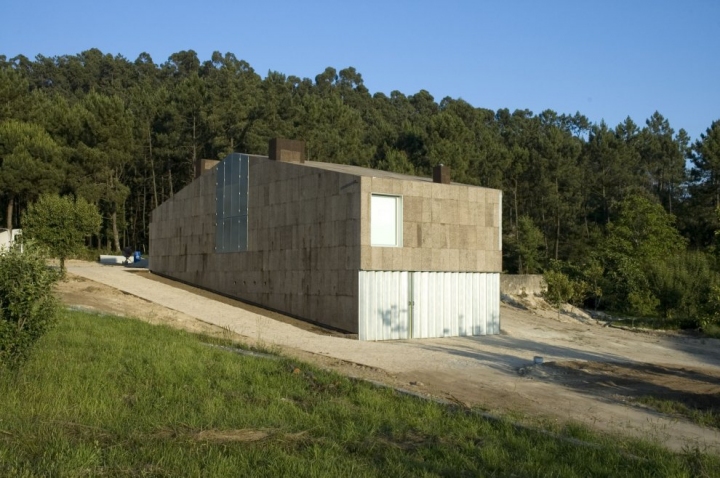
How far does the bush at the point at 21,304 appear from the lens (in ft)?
37.3

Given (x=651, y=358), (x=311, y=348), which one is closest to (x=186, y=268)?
(x=311, y=348)

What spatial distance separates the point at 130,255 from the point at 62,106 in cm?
1298

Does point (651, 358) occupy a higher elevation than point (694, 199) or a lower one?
lower

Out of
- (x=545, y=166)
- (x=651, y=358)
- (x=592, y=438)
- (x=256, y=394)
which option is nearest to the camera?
(x=592, y=438)

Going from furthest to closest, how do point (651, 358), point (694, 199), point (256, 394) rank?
point (694, 199) → point (651, 358) → point (256, 394)

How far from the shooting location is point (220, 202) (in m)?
30.9

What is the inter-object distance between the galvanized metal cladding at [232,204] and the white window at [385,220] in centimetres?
746

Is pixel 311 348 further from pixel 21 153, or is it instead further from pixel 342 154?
pixel 342 154

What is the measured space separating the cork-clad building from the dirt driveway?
34.4 inches

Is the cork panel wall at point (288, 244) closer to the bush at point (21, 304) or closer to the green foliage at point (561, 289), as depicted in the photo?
the bush at point (21, 304)

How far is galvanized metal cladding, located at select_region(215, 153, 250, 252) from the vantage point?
96.0 feet

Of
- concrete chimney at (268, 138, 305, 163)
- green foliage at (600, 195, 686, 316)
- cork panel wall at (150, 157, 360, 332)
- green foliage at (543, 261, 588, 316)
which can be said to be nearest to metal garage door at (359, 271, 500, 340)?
cork panel wall at (150, 157, 360, 332)

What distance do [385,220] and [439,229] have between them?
2.26m

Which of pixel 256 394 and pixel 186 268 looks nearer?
pixel 256 394
